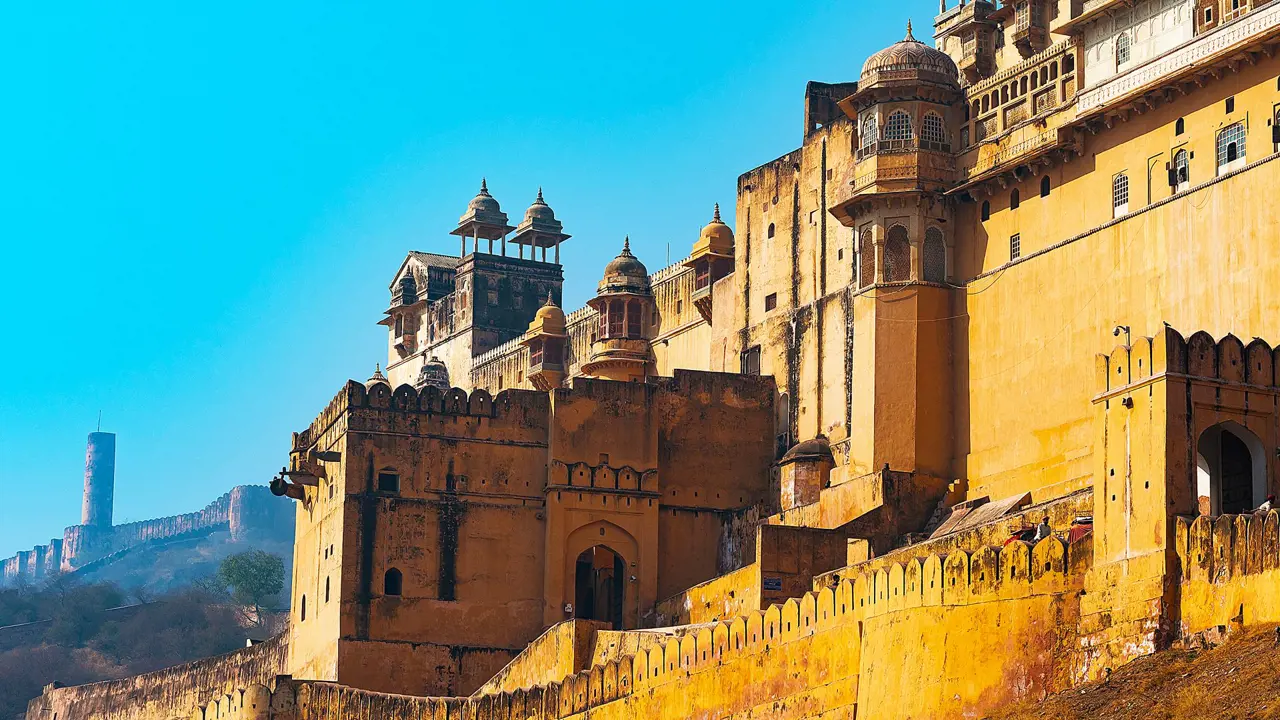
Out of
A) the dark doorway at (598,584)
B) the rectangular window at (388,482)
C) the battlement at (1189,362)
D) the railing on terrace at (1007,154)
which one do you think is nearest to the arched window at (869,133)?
the railing on terrace at (1007,154)

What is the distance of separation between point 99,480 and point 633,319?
112 metres

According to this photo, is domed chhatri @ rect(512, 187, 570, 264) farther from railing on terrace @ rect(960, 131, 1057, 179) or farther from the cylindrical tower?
the cylindrical tower

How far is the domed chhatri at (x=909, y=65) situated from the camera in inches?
1474

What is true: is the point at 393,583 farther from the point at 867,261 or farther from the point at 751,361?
the point at 867,261

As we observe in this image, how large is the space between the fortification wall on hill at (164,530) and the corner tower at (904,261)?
101 m

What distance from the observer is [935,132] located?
37625mm

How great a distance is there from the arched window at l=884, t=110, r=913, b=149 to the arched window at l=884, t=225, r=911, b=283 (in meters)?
1.29

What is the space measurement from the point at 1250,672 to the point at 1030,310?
14352mm

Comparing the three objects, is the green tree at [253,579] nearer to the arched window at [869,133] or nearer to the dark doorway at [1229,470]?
the arched window at [869,133]

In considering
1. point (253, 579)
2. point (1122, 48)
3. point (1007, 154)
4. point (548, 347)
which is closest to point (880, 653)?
point (1122, 48)

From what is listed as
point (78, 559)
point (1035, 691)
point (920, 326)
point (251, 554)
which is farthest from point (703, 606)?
point (78, 559)

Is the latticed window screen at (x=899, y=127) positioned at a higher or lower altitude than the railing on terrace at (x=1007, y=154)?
higher

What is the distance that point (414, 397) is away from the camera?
41.3 meters

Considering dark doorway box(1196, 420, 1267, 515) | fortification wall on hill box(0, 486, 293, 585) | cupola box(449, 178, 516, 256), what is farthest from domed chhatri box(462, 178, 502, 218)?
fortification wall on hill box(0, 486, 293, 585)
